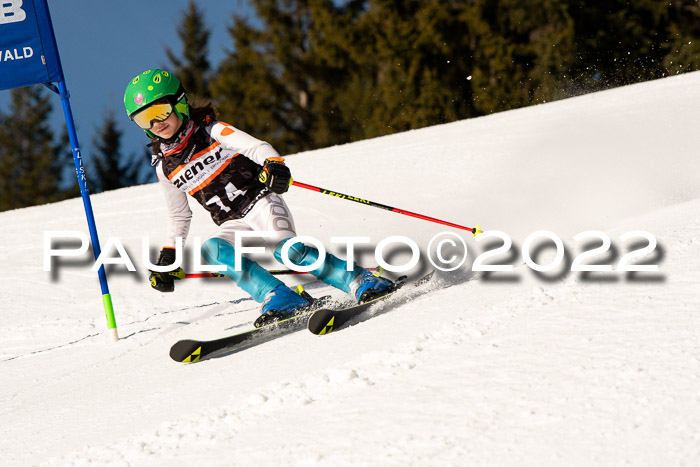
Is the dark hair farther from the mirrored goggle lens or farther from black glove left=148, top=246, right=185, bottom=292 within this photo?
black glove left=148, top=246, right=185, bottom=292

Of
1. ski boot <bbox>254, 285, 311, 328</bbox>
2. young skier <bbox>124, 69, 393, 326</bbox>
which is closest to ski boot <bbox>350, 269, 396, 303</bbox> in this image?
young skier <bbox>124, 69, 393, 326</bbox>

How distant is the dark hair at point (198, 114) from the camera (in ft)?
13.5

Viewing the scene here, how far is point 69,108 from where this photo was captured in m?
5.14

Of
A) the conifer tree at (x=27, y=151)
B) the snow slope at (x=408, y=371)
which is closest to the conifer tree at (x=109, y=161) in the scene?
the conifer tree at (x=27, y=151)

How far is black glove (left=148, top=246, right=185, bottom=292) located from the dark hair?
643 millimetres

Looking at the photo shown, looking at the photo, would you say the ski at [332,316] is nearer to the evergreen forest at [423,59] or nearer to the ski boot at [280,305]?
the ski boot at [280,305]

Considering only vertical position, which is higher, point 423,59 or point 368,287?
point 423,59

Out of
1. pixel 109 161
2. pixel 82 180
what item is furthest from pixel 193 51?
pixel 82 180

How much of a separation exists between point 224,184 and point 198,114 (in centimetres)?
46

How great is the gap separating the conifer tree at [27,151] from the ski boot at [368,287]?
3398 centimetres

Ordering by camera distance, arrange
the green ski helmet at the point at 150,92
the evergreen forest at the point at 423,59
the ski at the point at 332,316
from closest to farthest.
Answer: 1. the ski at the point at 332,316
2. the green ski helmet at the point at 150,92
3. the evergreen forest at the point at 423,59

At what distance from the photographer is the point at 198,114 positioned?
13.6 ft

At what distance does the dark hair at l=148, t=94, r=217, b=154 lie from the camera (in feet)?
13.5

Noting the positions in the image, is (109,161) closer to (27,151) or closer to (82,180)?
(27,151)
